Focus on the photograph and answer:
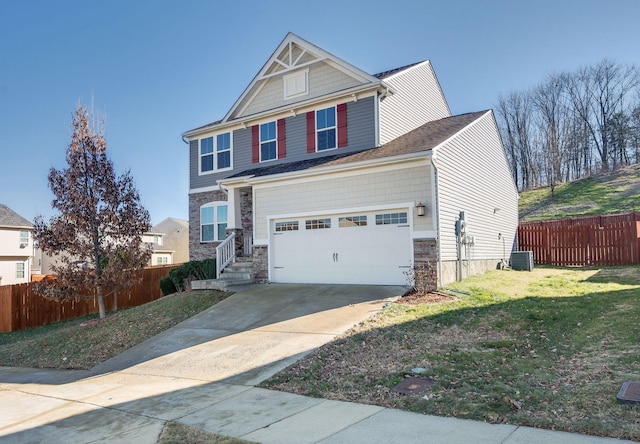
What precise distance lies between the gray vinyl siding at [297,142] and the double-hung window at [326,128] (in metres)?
0.32

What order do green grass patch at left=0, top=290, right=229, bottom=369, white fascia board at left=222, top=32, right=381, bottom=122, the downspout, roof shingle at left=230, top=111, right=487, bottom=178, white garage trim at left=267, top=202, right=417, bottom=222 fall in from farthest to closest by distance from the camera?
white fascia board at left=222, top=32, right=381, bottom=122 < roof shingle at left=230, top=111, right=487, bottom=178 < white garage trim at left=267, top=202, right=417, bottom=222 < the downspout < green grass patch at left=0, top=290, right=229, bottom=369

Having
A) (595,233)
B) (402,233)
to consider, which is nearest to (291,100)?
(402,233)

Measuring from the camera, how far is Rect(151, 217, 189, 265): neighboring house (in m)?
48.5

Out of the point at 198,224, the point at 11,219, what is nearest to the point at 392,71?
the point at 198,224

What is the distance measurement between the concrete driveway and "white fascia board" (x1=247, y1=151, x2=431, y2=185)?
342 cm

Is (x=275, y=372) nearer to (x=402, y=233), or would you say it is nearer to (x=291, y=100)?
(x=402, y=233)

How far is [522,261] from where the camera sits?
1784cm

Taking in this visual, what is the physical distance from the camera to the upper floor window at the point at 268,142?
58.3 ft

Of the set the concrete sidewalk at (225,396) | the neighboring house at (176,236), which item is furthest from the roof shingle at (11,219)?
the concrete sidewalk at (225,396)

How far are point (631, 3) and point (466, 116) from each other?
5.87 metres

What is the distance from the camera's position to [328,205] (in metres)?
13.5

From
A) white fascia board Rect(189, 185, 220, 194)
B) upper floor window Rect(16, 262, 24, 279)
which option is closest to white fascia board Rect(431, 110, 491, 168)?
white fascia board Rect(189, 185, 220, 194)

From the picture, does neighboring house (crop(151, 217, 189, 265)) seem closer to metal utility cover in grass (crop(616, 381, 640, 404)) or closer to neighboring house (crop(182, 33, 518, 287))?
neighboring house (crop(182, 33, 518, 287))

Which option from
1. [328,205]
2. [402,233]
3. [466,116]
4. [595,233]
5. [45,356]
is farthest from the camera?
[595,233]
